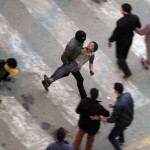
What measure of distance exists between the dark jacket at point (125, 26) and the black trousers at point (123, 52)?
0.40ft

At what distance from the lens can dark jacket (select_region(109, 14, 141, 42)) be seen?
37.3 feet

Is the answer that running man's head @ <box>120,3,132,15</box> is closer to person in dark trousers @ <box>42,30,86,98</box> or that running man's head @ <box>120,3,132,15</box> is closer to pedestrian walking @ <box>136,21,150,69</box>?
pedestrian walking @ <box>136,21,150,69</box>

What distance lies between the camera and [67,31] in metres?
12.9

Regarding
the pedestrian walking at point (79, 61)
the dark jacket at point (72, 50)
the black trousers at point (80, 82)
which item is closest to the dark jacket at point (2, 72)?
the pedestrian walking at point (79, 61)

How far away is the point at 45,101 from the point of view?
11.3 metres

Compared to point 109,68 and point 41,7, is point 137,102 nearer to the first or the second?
point 109,68

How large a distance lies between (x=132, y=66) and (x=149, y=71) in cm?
40

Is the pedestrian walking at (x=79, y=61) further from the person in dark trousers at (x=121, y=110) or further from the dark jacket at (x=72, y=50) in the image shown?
the person in dark trousers at (x=121, y=110)

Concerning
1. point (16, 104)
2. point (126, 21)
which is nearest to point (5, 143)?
point (16, 104)

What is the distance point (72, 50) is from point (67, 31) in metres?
2.44

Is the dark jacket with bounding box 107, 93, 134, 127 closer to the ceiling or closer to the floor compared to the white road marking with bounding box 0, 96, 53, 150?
closer to the ceiling

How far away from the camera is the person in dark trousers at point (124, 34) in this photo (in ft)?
37.3

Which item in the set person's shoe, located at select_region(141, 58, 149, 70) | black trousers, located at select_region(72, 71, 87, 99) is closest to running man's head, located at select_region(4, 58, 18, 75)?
black trousers, located at select_region(72, 71, 87, 99)

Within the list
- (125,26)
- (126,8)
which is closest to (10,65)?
(125,26)
